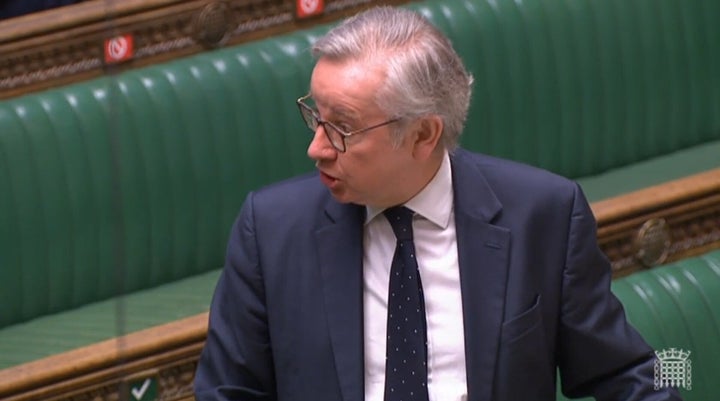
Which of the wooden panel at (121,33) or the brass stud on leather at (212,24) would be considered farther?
the brass stud on leather at (212,24)

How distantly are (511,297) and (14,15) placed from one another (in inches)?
62.6

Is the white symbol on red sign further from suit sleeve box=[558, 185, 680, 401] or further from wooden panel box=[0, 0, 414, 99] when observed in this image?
suit sleeve box=[558, 185, 680, 401]

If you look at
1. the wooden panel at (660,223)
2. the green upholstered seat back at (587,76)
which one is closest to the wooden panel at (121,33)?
the green upholstered seat back at (587,76)

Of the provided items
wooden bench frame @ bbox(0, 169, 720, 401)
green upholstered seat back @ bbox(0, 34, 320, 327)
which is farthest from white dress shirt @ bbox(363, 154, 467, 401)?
green upholstered seat back @ bbox(0, 34, 320, 327)

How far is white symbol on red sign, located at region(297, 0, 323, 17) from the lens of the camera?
274 cm

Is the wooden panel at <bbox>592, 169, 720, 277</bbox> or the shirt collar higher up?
the shirt collar

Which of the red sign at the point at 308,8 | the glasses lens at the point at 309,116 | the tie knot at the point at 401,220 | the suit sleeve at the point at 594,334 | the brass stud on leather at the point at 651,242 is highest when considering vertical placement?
the glasses lens at the point at 309,116

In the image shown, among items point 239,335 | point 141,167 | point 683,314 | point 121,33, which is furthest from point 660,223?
point 239,335

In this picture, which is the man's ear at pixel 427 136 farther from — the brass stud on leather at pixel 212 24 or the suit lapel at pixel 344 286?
the brass stud on leather at pixel 212 24

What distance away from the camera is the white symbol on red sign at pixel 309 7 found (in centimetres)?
274

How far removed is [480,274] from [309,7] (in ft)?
5.16

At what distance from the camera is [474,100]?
2.73 m

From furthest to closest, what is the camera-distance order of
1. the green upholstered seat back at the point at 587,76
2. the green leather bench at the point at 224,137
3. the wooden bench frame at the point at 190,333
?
the green upholstered seat back at the point at 587,76 → the green leather bench at the point at 224,137 → the wooden bench frame at the point at 190,333

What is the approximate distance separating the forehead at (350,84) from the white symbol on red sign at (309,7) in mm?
1592
